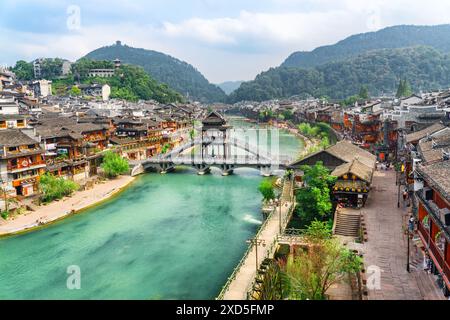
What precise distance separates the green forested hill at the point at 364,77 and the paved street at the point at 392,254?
5191 inches

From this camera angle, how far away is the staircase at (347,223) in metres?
23.1

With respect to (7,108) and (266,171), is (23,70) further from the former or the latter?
(266,171)

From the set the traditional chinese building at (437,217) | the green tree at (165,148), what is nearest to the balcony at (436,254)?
the traditional chinese building at (437,217)

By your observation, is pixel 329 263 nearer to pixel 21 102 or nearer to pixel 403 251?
pixel 403 251

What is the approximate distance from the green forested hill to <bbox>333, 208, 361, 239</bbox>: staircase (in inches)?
5269

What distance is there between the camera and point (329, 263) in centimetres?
1594

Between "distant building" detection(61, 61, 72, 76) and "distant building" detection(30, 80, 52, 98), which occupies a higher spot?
"distant building" detection(61, 61, 72, 76)

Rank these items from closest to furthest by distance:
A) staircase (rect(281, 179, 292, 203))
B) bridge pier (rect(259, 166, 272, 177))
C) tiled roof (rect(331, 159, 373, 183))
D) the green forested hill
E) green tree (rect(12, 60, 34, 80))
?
tiled roof (rect(331, 159, 373, 183)) < staircase (rect(281, 179, 292, 203)) < bridge pier (rect(259, 166, 272, 177)) < green tree (rect(12, 60, 34, 80)) < the green forested hill

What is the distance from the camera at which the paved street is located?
15289mm

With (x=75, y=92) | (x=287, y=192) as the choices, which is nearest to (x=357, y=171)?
(x=287, y=192)

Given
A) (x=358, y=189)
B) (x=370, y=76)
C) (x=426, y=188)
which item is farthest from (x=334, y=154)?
(x=370, y=76)

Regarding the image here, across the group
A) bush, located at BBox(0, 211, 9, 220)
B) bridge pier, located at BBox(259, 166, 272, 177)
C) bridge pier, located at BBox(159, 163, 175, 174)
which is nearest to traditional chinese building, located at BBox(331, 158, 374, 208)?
Answer: bridge pier, located at BBox(259, 166, 272, 177)

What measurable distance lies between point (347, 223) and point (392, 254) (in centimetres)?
516

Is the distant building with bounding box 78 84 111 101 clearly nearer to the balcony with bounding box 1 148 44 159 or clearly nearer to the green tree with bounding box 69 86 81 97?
the green tree with bounding box 69 86 81 97
